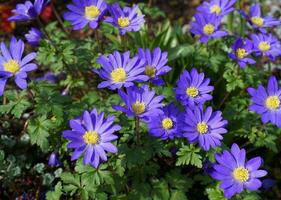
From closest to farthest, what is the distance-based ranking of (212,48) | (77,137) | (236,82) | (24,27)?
1. (77,137)
2. (236,82)
3. (212,48)
4. (24,27)

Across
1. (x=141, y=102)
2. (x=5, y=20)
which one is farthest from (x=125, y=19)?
(x=5, y=20)

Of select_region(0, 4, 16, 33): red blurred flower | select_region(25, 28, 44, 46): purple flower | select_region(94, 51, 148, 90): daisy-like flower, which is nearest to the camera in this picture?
select_region(94, 51, 148, 90): daisy-like flower

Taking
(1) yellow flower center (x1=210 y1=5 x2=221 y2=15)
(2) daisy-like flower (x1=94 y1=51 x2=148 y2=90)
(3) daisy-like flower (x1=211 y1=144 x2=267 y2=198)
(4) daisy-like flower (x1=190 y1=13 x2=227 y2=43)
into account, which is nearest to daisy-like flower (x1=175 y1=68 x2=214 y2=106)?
(2) daisy-like flower (x1=94 y1=51 x2=148 y2=90)

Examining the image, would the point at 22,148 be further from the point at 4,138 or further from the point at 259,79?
the point at 259,79

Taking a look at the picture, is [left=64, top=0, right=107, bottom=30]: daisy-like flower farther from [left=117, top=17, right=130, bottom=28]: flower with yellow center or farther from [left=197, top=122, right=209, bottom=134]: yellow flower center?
[left=197, top=122, right=209, bottom=134]: yellow flower center

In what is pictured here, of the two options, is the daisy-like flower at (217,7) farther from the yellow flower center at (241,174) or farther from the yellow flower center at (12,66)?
the yellow flower center at (12,66)

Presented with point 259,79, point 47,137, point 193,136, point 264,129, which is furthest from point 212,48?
point 47,137
